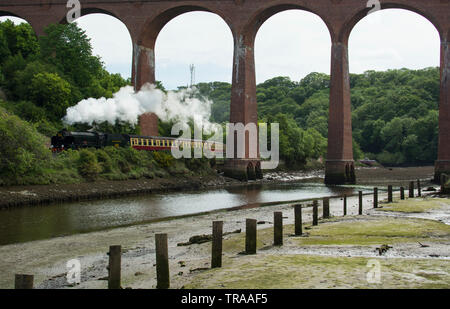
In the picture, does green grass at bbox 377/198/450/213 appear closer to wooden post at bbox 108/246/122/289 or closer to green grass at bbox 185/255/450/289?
green grass at bbox 185/255/450/289

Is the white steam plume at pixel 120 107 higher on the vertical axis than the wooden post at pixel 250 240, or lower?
higher

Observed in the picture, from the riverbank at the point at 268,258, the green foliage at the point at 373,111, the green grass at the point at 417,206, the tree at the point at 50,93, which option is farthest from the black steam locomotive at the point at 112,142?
the green foliage at the point at 373,111

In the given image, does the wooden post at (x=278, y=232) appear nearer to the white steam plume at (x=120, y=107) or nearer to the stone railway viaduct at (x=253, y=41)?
the white steam plume at (x=120, y=107)

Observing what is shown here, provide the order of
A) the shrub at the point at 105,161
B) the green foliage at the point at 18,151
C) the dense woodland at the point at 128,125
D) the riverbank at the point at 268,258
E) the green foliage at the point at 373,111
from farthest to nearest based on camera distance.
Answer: the green foliage at the point at 373,111, the shrub at the point at 105,161, the dense woodland at the point at 128,125, the green foliage at the point at 18,151, the riverbank at the point at 268,258

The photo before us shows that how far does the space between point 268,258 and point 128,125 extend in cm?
3520

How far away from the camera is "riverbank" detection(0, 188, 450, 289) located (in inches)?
315

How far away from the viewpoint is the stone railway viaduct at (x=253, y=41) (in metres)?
40.1

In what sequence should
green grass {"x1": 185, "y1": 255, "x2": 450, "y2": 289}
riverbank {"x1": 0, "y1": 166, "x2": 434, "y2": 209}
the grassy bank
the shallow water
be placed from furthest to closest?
riverbank {"x1": 0, "y1": 166, "x2": 434, "y2": 209}, the shallow water, the grassy bank, green grass {"x1": 185, "y1": 255, "x2": 450, "y2": 289}

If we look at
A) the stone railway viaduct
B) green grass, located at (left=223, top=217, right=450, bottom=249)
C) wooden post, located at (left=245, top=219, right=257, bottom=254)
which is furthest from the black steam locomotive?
wooden post, located at (left=245, top=219, right=257, bottom=254)

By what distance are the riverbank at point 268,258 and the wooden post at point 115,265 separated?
91cm

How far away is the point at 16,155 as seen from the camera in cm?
2538

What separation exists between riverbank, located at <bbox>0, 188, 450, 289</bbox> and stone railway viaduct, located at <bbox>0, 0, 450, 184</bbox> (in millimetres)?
25823

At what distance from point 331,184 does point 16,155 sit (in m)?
26.2

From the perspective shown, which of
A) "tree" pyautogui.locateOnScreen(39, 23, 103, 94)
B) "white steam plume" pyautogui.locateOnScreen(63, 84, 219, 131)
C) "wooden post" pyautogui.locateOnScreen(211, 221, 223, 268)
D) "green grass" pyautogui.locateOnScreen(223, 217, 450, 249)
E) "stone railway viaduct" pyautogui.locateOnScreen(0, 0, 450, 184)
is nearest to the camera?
"wooden post" pyautogui.locateOnScreen(211, 221, 223, 268)
